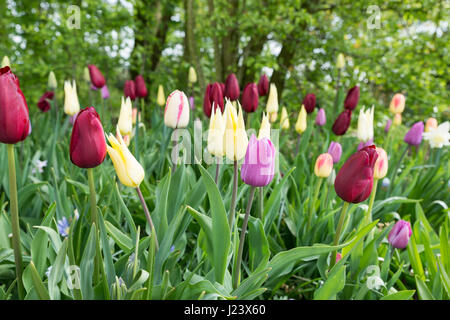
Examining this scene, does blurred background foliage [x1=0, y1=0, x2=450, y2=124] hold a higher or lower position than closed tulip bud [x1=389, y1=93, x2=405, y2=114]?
higher

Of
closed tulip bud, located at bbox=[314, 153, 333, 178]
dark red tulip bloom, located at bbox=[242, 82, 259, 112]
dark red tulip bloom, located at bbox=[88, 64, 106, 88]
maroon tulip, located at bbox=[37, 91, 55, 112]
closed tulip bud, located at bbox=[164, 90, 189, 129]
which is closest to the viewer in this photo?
closed tulip bud, located at bbox=[164, 90, 189, 129]

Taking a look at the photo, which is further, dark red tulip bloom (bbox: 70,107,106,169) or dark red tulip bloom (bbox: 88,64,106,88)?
dark red tulip bloom (bbox: 88,64,106,88)

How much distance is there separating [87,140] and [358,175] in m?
0.58

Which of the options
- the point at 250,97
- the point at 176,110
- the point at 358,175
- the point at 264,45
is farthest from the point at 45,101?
the point at 264,45

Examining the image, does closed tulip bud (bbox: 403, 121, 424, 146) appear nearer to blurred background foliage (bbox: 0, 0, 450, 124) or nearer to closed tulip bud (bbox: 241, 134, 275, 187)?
closed tulip bud (bbox: 241, 134, 275, 187)

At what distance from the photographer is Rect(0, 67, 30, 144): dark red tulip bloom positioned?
2.39ft

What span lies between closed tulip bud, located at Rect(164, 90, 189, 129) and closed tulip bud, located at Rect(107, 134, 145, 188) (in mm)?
346

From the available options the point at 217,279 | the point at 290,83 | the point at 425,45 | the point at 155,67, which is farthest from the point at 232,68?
the point at 217,279

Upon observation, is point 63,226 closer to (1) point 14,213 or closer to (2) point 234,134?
(1) point 14,213

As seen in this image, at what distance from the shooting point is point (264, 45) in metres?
4.68

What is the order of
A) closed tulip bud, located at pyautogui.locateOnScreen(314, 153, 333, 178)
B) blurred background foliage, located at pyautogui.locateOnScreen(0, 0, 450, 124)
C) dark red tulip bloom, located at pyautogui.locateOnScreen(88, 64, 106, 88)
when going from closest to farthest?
closed tulip bud, located at pyautogui.locateOnScreen(314, 153, 333, 178) < dark red tulip bloom, located at pyautogui.locateOnScreen(88, 64, 106, 88) < blurred background foliage, located at pyautogui.locateOnScreen(0, 0, 450, 124)

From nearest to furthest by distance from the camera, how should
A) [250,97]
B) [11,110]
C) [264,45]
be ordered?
[11,110]
[250,97]
[264,45]

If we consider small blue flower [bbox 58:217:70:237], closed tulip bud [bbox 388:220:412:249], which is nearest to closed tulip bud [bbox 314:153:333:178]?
closed tulip bud [bbox 388:220:412:249]

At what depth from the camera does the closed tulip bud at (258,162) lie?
84cm
